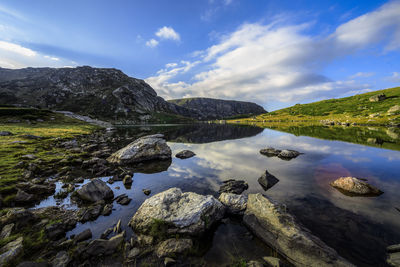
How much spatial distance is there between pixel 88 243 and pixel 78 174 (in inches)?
539

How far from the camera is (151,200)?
1098 centimetres

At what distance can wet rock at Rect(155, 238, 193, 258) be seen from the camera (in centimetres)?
776

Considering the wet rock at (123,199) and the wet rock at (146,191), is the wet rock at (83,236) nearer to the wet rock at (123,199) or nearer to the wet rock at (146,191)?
the wet rock at (123,199)

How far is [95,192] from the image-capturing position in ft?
43.0

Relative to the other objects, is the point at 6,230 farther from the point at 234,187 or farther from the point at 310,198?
the point at 310,198

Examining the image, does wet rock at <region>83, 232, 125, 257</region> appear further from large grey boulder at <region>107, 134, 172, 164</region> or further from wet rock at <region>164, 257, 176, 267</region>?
large grey boulder at <region>107, 134, 172, 164</region>

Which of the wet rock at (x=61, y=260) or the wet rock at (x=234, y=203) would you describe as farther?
the wet rock at (x=234, y=203)

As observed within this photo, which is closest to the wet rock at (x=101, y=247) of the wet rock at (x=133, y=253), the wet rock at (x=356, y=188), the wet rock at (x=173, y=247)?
the wet rock at (x=133, y=253)

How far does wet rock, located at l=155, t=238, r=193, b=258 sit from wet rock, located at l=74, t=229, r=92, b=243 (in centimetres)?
418

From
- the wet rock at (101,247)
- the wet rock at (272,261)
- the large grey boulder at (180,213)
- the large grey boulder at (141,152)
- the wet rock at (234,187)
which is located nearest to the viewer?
the wet rock at (272,261)

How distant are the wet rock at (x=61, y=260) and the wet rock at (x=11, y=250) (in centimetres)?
151

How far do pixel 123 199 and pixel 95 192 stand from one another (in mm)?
2500

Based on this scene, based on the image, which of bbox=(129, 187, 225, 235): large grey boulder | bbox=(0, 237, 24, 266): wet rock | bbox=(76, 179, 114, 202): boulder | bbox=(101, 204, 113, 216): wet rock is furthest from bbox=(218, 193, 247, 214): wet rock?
bbox=(0, 237, 24, 266): wet rock

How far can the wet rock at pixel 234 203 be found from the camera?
37.4 feet
